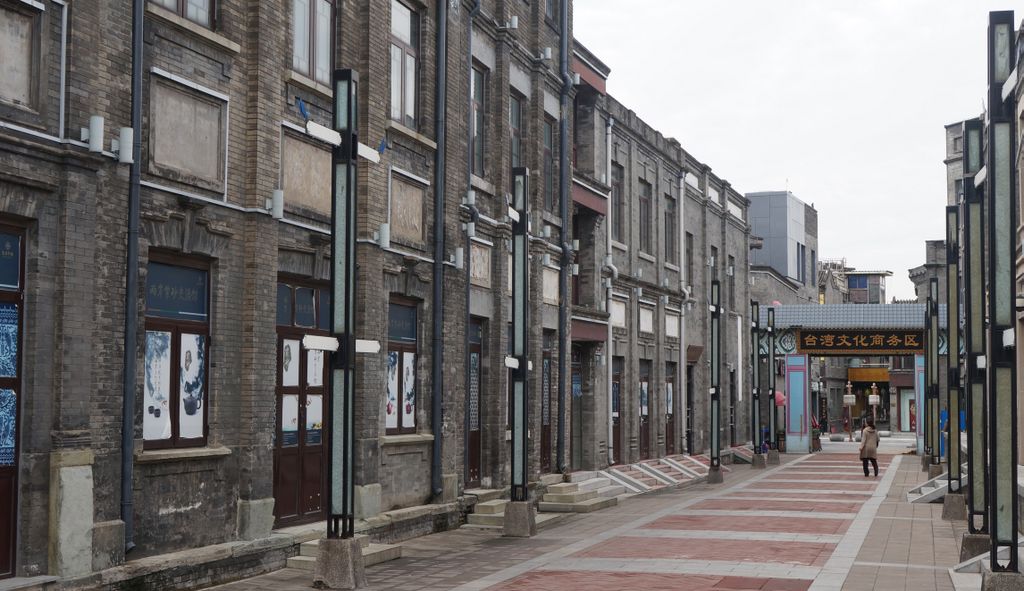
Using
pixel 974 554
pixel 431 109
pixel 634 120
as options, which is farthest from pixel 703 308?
pixel 974 554

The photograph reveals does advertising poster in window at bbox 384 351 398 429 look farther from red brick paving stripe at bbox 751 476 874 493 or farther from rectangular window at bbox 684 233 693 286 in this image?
rectangular window at bbox 684 233 693 286

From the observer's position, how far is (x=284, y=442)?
1430 centimetres

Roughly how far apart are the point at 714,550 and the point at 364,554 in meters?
4.99

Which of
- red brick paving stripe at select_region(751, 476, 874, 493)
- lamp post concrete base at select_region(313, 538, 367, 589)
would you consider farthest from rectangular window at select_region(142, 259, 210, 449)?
red brick paving stripe at select_region(751, 476, 874, 493)

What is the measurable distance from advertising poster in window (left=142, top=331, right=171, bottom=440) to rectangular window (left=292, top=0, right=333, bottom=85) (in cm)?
424

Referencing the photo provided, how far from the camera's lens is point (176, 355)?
12.3 meters

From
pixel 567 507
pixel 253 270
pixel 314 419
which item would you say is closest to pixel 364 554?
pixel 314 419

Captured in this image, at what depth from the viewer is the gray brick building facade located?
10.2m

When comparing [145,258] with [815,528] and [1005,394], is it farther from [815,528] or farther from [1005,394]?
[815,528]

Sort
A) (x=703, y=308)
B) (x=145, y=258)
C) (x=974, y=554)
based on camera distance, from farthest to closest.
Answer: (x=703, y=308)
(x=974, y=554)
(x=145, y=258)

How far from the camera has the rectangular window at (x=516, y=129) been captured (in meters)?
22.2

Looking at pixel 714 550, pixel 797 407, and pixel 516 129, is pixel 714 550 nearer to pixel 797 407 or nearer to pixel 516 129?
pixel 516 129

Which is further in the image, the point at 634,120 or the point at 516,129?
the point at 634,120

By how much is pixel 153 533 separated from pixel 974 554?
32.0 ft
